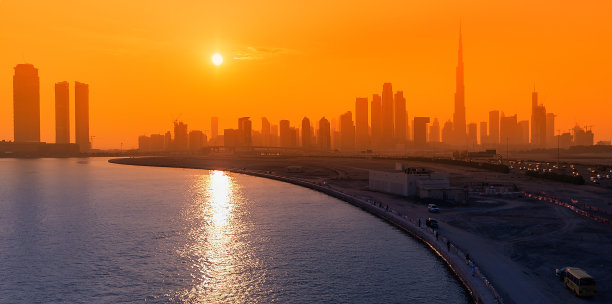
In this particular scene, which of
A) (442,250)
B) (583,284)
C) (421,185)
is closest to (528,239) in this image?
(442,250)

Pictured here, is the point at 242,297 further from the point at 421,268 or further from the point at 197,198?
the point at 197,198

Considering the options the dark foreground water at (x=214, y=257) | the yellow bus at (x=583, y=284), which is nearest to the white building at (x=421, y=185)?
the dark foreground water at (x=214, y=257)

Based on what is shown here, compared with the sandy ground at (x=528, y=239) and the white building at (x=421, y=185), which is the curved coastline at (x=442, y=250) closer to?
the sandy ground at (x=528, y=239)

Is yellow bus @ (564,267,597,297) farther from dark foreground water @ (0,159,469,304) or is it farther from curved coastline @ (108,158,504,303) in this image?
dark foreground water @ (0,159,469,304)

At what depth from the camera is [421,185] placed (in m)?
77.6

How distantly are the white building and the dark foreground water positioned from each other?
38.1ft

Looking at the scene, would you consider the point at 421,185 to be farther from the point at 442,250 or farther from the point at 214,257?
the point at 214,257

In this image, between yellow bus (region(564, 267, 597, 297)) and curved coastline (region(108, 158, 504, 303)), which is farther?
curved coastline (region(108, 158, 504, 303))

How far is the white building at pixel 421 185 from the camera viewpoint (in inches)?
2928

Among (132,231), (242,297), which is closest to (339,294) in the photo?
(242,297)

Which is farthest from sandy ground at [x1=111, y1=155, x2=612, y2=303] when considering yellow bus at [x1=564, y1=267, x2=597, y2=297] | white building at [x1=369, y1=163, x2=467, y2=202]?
white building at [x1=369, y1=163, x2=467, y2=202]

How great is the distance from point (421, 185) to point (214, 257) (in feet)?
142

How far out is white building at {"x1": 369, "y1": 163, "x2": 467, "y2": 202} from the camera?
7438 cm

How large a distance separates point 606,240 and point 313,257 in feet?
97.7
